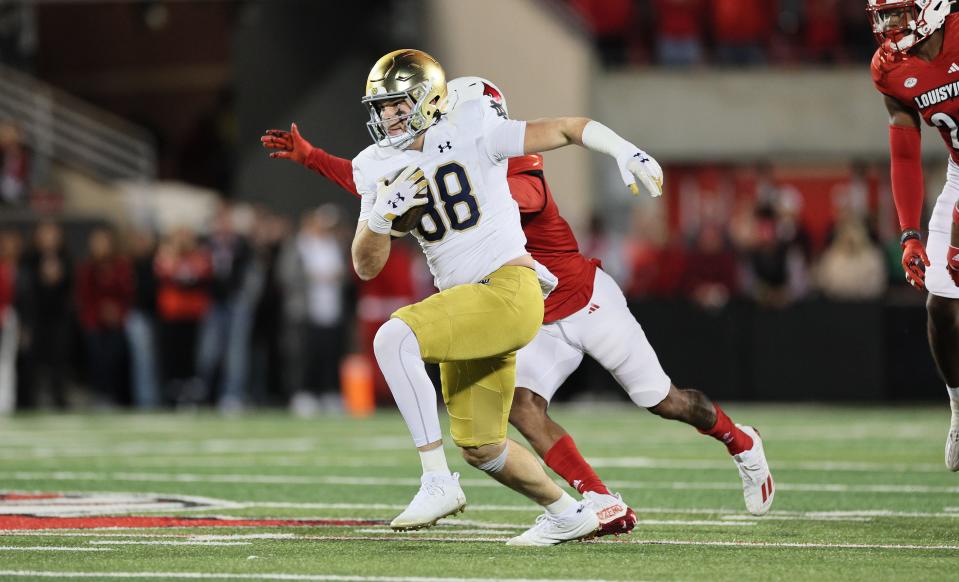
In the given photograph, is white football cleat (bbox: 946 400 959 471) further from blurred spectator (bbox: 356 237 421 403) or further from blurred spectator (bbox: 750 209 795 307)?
blurred spectator (bbox: 356 237 421 403)

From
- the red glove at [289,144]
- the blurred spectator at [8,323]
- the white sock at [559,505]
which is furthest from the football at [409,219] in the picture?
the blurred spectator at [8,323]

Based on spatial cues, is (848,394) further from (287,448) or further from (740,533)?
(740,533)

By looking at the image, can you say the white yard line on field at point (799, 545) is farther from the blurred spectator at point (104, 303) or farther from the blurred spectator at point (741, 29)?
the blurred spectator at point (741, 29)

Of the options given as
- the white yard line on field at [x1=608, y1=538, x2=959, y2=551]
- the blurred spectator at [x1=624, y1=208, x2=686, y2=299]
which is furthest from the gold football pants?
the blurred spectator at [x1=624, y1=208, x2=686, y2=299]

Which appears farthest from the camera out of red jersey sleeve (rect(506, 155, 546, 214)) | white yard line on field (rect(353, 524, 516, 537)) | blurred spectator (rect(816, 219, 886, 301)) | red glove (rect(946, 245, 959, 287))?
blurred spectator (rect(816, 219, 886, 301))

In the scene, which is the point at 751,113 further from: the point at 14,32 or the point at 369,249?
the point at 369,249

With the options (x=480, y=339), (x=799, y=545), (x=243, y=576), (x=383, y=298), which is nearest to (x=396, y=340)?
(x=480, y=339)

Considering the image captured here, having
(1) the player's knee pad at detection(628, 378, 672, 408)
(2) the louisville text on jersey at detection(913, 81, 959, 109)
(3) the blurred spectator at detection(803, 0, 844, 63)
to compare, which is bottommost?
(1) the player's knee pad at detection(628, 378, 672, 408)

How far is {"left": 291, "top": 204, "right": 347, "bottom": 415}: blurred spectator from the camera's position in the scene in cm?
1507

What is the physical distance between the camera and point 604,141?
5746 millimetres

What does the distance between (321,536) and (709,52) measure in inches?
532

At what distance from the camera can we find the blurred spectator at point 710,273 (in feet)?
48.5

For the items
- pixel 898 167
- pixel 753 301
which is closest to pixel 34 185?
pixel 753 301

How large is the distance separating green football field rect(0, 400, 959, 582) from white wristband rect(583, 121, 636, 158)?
1.34 metres
